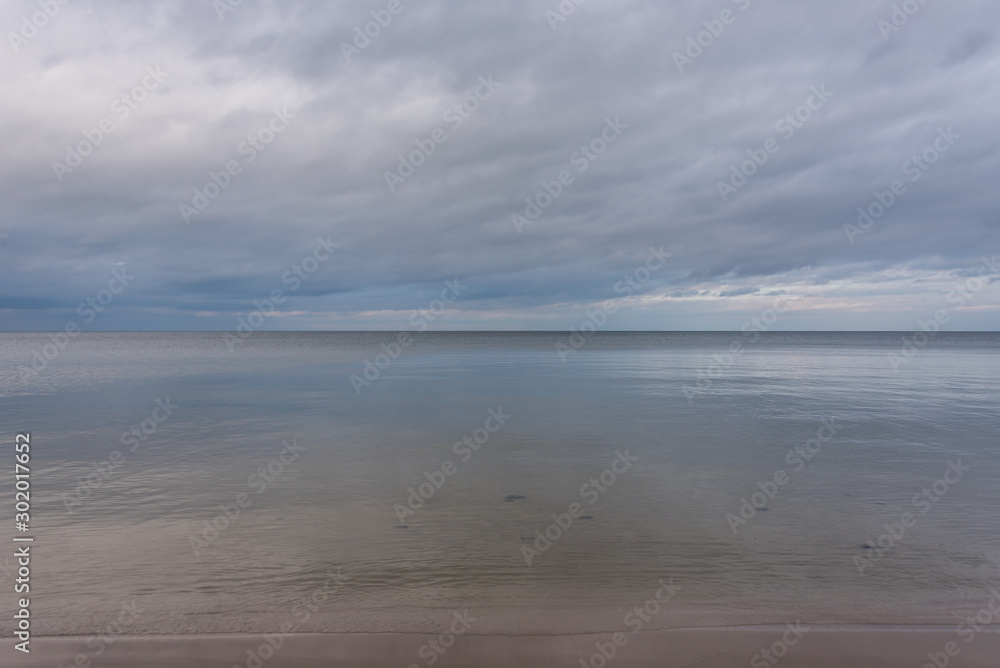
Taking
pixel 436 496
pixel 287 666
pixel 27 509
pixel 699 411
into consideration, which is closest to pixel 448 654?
pixel 287 666

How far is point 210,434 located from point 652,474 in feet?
42.7

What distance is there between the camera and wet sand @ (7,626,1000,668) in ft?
17.5

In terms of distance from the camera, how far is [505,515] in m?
9.68

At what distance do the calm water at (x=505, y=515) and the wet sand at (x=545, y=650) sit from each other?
0.36 metres

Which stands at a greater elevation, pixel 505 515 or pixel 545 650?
pixel 545 650

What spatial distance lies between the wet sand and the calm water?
1.18 ft

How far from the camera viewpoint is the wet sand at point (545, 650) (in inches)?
211

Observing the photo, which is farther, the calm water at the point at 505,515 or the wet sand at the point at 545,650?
the calm water at the point at 505,515

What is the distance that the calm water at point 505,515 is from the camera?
6.60 metres

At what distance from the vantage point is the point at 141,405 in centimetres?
2383

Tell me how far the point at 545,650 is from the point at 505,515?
4.15 meters

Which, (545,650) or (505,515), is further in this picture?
(505,515)

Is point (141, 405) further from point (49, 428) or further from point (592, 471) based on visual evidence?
point (592, 471)

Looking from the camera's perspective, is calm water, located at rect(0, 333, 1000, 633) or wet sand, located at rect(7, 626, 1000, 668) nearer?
wet sand, located at rect(7, 626, 1000, 668)
